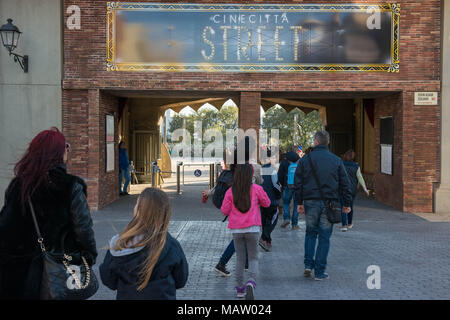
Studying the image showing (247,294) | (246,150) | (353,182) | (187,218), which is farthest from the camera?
(187,218)

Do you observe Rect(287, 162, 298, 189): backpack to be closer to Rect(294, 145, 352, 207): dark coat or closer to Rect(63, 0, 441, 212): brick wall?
Rect(63, 0, 441, 212): brick wall

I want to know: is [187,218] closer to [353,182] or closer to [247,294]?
[353,182]

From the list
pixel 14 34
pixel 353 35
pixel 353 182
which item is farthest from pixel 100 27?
pixel 353 182

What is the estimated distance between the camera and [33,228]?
143 inches

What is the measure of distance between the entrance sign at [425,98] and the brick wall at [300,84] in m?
0.11

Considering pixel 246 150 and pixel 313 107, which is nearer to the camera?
pixel 246 150

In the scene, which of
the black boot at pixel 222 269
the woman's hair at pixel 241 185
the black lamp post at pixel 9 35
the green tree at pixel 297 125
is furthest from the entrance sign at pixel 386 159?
the green tree at pixel 297 125

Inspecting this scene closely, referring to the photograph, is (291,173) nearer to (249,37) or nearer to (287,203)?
(287,203)

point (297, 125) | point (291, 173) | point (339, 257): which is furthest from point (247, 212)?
point (297, 125)

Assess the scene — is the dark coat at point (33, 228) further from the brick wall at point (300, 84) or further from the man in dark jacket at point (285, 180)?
the brick wall at point (300, 84)

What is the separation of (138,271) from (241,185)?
8.97 feet

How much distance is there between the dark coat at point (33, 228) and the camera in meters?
3.60

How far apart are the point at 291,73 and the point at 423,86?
128 inches

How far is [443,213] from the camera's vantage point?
13.4 meters
